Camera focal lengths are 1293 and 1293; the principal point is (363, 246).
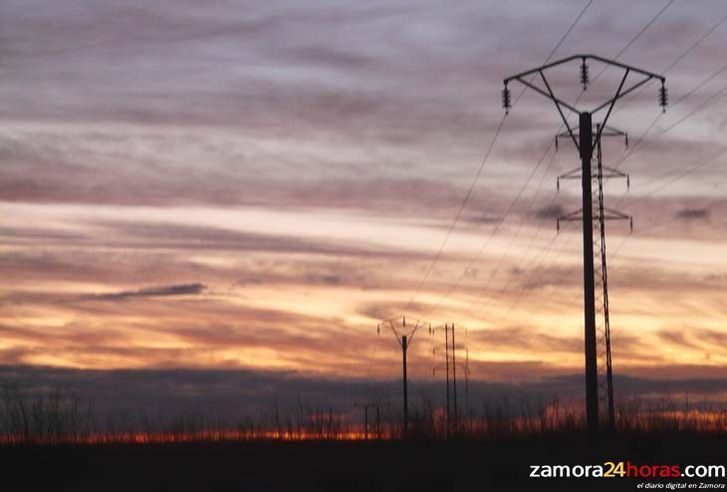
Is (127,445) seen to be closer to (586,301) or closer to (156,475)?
(156,475)

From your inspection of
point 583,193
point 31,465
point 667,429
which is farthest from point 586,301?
point 31,465

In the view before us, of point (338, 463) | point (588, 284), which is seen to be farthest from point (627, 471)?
point (338, 463)

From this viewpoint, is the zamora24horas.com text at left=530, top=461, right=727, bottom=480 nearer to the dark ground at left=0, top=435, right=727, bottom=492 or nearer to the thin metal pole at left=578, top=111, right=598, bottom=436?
the dark ground at left=0, top=435, right=727, bottom=492

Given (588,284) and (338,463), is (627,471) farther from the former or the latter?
(338,463)

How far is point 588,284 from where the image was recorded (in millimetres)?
48188

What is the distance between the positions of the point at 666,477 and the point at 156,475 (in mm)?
18623

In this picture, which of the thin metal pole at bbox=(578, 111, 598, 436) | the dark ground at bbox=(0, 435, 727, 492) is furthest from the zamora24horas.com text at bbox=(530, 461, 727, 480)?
the thin metal pole at bbox=(578, 111, 598, 436)

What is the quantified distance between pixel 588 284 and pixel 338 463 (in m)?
13.5

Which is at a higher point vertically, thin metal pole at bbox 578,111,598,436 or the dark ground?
thin metal pole at bbox 578,111,598,436

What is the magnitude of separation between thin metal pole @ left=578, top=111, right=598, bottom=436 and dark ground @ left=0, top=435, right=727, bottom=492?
172cm

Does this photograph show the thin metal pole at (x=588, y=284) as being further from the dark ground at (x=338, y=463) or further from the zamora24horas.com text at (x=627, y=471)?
the zamora24horas.com text at (x=627, y=471)

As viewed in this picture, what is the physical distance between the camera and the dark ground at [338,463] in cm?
4241

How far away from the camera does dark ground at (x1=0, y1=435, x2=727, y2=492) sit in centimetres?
4241

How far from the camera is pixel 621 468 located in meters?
44.9
